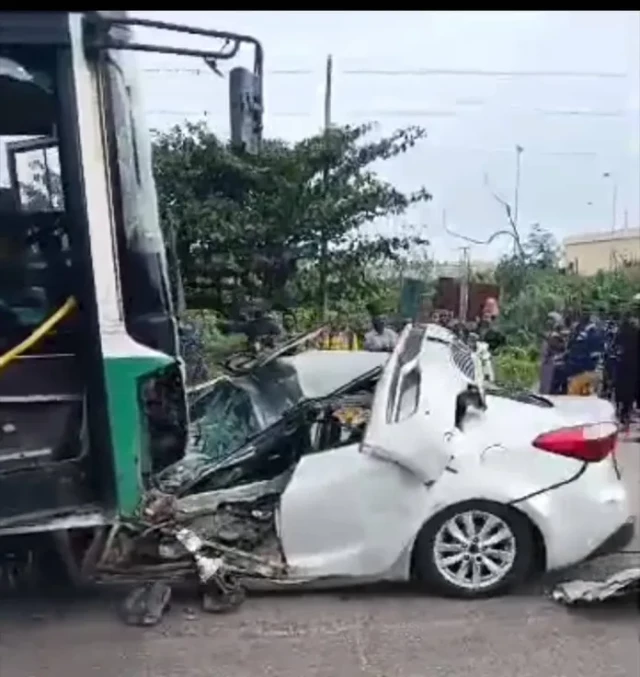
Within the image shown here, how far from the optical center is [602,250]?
420 cm

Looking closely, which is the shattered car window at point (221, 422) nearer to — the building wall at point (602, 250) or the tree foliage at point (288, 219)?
the tree foliage at point (288, 219)

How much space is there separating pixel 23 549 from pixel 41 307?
2.78 feet

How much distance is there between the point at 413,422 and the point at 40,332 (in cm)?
127

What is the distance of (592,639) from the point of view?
12.1 ft

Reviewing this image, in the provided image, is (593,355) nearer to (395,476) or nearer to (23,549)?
(395,476)

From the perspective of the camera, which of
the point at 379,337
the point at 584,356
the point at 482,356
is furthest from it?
the point at 584,356

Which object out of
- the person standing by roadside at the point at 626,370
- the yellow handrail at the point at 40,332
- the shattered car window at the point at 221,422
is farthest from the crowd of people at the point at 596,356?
the yellow handrail at the point at 40,332

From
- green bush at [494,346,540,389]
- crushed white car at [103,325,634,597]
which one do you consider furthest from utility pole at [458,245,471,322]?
crushed white car at [103,325,634,597]

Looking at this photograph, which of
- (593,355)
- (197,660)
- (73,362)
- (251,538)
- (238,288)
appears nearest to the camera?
(197,660)

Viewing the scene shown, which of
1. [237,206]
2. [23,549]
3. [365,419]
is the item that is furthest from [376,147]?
[23,549]

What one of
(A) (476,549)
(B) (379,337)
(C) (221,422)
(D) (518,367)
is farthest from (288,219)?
(A) (476,549)

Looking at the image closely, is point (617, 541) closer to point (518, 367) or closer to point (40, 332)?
point (518, 367)

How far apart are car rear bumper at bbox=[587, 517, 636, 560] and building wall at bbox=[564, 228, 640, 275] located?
93 centimetres

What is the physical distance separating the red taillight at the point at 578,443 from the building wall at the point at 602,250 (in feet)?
1.98
